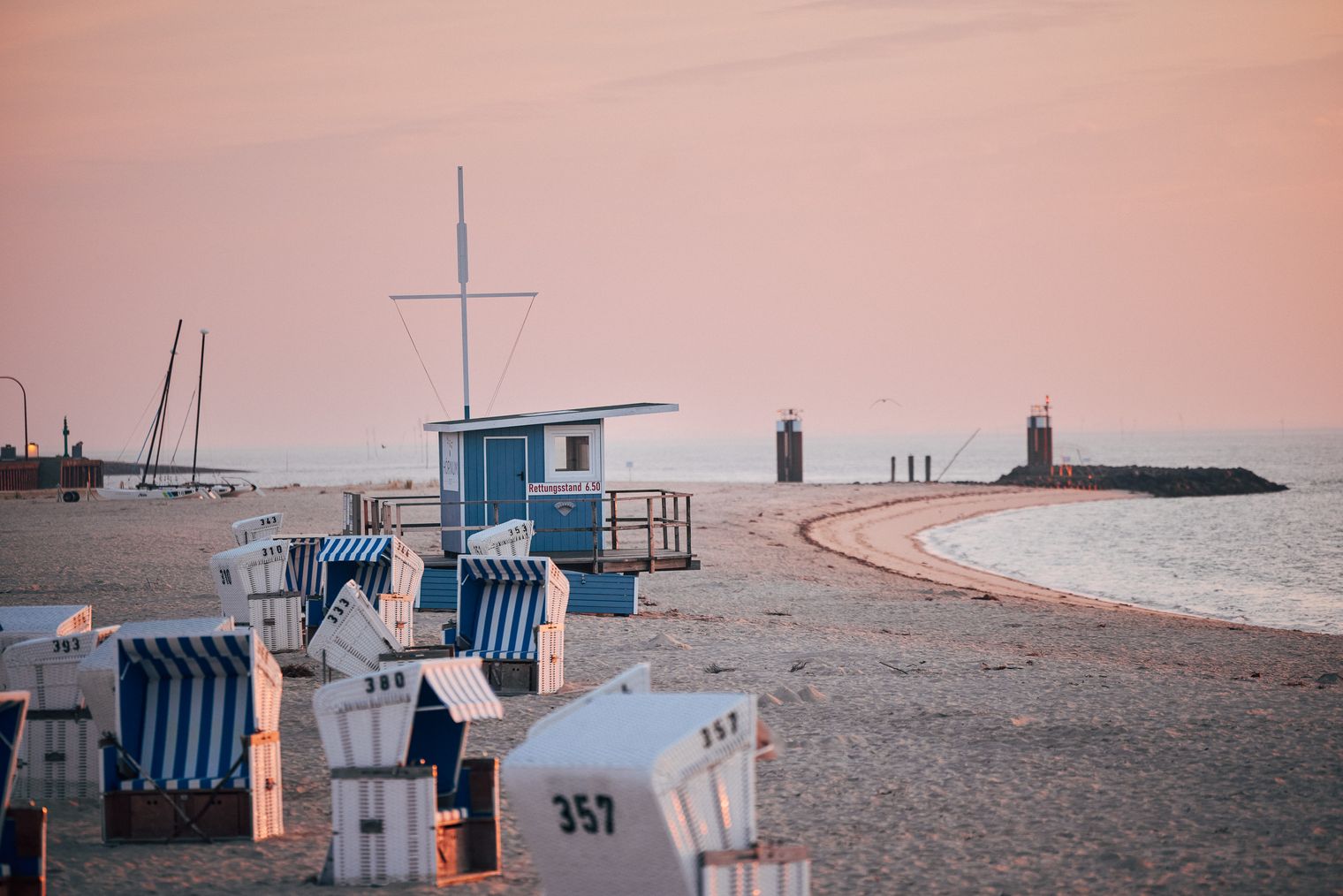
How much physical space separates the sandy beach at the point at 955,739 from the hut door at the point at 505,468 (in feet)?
9.16

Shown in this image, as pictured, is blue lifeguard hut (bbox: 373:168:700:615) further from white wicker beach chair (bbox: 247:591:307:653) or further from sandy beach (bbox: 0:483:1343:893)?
white wicker beach chair (bbox: 247:591:307:653)

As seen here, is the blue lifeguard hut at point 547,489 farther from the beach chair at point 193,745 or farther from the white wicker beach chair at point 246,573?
the beach chair at point 193,745

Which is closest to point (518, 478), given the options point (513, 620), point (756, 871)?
point (513, 620)

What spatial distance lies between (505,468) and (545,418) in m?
1.03

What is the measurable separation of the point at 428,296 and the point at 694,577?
7725mm

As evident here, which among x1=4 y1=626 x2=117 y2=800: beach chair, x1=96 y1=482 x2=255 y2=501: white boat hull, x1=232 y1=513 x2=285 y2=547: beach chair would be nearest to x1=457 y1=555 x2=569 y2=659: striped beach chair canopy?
x1=4 y1=626 x2=117 y2=800: beach chair

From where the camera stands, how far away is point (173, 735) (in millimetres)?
6996

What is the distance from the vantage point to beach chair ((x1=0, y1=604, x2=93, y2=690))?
8594 mm

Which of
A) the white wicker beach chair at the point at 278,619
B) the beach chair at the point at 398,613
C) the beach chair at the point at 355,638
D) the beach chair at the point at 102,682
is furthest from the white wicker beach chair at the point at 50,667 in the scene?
the white wicker beach chair at the point at 278,619

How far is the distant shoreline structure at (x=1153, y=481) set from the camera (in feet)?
244

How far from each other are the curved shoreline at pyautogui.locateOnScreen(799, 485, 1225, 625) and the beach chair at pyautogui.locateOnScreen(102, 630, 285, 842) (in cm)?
1737

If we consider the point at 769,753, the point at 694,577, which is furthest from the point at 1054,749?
the point at 694,577

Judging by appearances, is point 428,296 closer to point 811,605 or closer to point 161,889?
point 811,605

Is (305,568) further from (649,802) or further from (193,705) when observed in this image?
(649,802)
